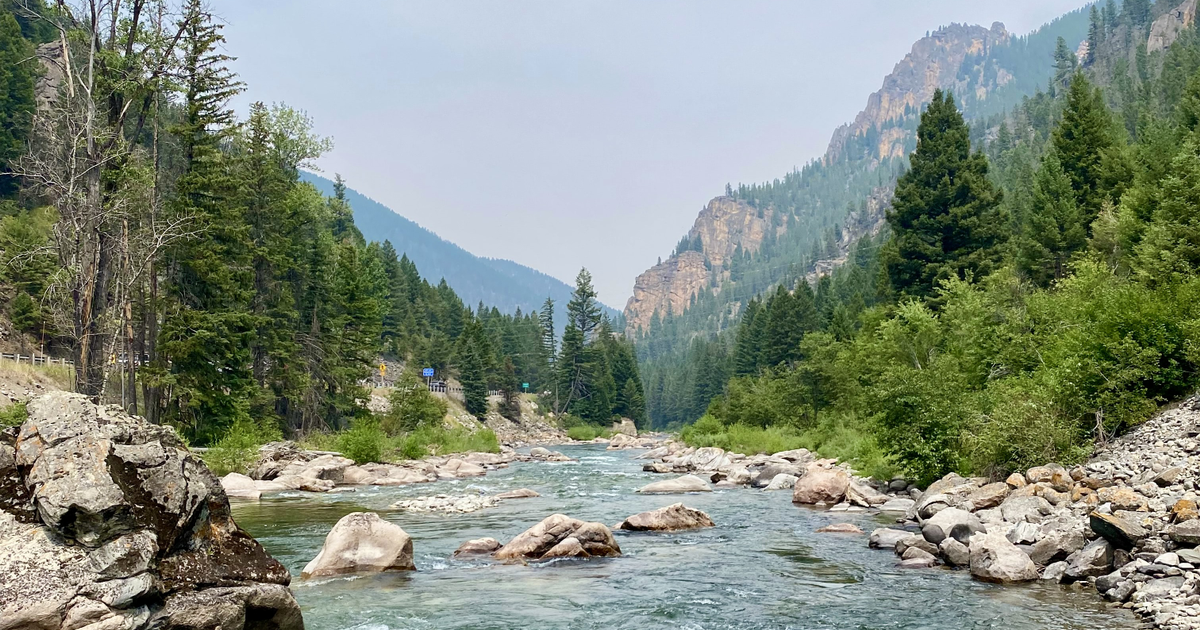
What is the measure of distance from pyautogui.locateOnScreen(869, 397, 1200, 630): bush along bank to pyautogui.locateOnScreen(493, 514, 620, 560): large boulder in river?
5594mm

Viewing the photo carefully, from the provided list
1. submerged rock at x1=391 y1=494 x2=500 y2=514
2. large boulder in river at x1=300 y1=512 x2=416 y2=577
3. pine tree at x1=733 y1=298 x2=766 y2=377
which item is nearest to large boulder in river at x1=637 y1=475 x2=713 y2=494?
submerged rock at x1=391 y1=494 x2=500 y2=514

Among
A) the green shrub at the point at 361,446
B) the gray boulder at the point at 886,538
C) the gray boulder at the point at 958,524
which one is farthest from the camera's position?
the green shrub at the point at 361,446

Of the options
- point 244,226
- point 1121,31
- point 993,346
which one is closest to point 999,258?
point 993,346

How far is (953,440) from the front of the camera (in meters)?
21.6

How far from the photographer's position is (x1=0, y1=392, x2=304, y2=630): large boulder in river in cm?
673

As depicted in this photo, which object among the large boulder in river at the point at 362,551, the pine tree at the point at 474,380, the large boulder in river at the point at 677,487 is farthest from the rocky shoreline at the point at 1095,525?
the pine tree at the point at 474,380

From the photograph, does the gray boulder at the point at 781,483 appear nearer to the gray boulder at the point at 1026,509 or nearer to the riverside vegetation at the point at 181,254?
the gray boulder at the point at 1026,509

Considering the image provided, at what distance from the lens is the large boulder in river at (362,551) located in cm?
1280

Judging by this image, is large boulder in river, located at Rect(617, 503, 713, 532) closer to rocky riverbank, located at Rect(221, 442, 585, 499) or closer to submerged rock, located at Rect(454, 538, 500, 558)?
submerged rock, located at Rect(454, 538, 500, 558)

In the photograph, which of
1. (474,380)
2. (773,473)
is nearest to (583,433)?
(474,380)

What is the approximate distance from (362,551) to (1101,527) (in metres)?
12.1

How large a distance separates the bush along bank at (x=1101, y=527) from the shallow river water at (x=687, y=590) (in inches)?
18.9

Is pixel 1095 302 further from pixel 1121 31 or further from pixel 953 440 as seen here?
pixel 1121 31

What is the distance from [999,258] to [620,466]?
2493 cm
